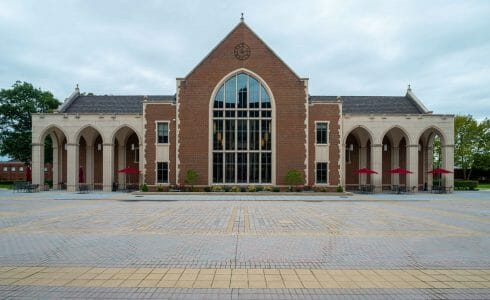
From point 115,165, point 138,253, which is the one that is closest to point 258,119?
point 115,165

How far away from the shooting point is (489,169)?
5441cm

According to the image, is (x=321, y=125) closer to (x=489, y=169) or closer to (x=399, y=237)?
(x=399, y=237)

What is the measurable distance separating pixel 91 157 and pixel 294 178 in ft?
72.9

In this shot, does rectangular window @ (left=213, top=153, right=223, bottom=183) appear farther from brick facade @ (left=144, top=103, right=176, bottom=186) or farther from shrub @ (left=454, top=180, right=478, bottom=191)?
shrub @ (left=454, top=180, right=478, bottom=191)

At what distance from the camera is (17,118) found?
4281cm

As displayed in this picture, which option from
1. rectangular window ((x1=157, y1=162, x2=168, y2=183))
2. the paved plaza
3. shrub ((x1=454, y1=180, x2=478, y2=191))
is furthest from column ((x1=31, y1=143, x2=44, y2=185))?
shrub ((x1=454, y1=180, x2=478, y2=191))

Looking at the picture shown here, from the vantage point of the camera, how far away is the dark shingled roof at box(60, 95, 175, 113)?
3812 cm

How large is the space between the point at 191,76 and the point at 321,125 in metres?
13.8

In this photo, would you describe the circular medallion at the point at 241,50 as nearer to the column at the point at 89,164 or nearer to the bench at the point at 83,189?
the column at the point at 89,164

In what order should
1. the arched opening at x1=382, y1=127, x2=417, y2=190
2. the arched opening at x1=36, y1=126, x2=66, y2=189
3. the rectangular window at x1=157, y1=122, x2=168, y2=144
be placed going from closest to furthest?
the rectangular window at x1=157, y1=122, x2=168, y2=144 < the arched opening at x1=36, y1=126, x2=66, y2=189 < the arched opening at x1=382, y1=127, x2=417, y2=190

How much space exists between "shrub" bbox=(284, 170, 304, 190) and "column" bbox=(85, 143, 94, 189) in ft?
69.3

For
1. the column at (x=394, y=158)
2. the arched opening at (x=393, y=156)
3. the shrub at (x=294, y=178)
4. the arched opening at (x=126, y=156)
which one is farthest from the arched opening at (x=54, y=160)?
the column at (x=394, y=158)

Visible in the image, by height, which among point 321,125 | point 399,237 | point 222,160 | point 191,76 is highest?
point 191,76

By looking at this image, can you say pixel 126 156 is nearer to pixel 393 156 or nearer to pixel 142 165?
pixel 142 165
